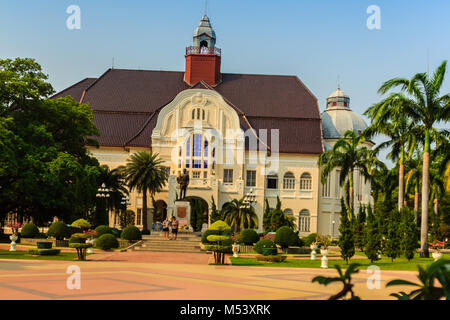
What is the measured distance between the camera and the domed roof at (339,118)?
210ft

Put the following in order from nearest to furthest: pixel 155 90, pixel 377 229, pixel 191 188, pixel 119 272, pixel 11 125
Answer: pixel 119 272 → pixel 377 229 → pixel 11 125 → pixel 191 188 → pixel 155 90

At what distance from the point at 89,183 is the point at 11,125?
6.35 meters

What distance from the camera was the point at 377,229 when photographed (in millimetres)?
26141

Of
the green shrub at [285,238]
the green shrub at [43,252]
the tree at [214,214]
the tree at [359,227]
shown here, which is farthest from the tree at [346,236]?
the tree at [214,214]

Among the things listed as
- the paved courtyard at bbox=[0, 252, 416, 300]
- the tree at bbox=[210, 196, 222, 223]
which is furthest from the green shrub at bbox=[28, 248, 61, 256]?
the tree at bbox=[210, 196, 222, 223]

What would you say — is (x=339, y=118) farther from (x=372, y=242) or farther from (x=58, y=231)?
(x=372, y=242)

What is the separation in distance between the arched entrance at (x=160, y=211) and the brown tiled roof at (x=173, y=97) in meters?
6.12

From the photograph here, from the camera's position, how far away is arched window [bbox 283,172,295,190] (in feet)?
194

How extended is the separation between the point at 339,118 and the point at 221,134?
15.8m

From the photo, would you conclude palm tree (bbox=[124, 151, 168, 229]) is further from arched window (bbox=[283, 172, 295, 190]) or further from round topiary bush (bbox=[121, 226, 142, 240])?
arched window (bbox=[283, 172, 295, 190])

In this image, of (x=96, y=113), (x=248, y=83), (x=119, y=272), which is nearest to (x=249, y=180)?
(x=248, y=83)

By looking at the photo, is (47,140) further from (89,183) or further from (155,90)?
(155,90)

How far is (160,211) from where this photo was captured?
5822cm

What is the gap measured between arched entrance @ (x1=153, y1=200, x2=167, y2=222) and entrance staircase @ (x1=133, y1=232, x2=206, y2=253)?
716 inches
